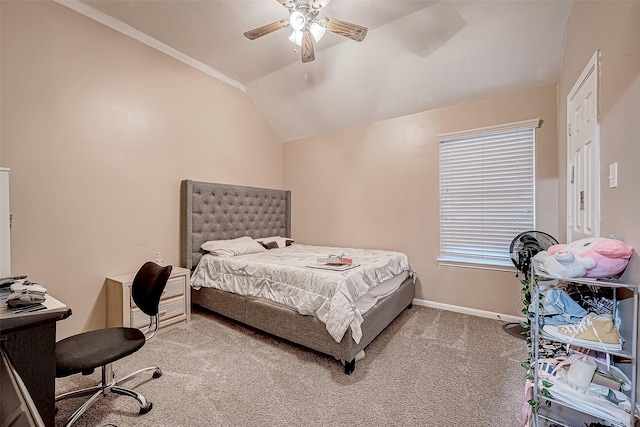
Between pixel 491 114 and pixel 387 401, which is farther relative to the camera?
pixel 491 114

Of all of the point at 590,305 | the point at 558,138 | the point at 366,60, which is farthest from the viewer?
the point at 366,60

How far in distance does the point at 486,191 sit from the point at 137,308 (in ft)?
13.1

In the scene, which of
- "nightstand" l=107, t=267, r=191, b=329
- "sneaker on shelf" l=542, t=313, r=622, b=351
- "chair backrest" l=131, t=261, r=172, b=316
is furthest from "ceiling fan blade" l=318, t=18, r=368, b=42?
"nightstand" l=107, t=267, r=191, b=329

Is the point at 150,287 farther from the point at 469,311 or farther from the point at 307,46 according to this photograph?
the point at 469,311

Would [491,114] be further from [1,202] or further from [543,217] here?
[1,202]

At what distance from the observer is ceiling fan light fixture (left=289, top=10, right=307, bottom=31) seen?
2189mm

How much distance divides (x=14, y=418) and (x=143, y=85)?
3387mm

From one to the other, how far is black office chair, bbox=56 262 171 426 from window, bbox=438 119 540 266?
3.13m

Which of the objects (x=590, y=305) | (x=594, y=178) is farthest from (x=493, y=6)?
(x=590, y=305)

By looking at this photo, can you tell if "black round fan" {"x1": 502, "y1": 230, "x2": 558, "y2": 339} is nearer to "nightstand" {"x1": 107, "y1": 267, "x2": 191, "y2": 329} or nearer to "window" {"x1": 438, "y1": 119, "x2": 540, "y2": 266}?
"window" {"x1": 438, "y1": 119, "x2": 540, "y2": 266}

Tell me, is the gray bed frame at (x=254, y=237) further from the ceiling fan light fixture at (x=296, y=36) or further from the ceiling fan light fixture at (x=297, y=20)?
the ceiling fan light fixture at (x=297, y=20)

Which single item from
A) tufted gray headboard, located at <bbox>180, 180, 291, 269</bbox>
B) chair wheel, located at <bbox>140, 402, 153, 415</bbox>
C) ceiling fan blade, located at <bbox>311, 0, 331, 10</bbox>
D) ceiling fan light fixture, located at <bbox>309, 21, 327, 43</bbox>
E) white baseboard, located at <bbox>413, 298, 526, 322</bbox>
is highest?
ceiling fan blade, located at <bbox>311, 0, 331, 10</bbox>

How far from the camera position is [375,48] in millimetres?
3096

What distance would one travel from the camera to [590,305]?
1434 millimetres
